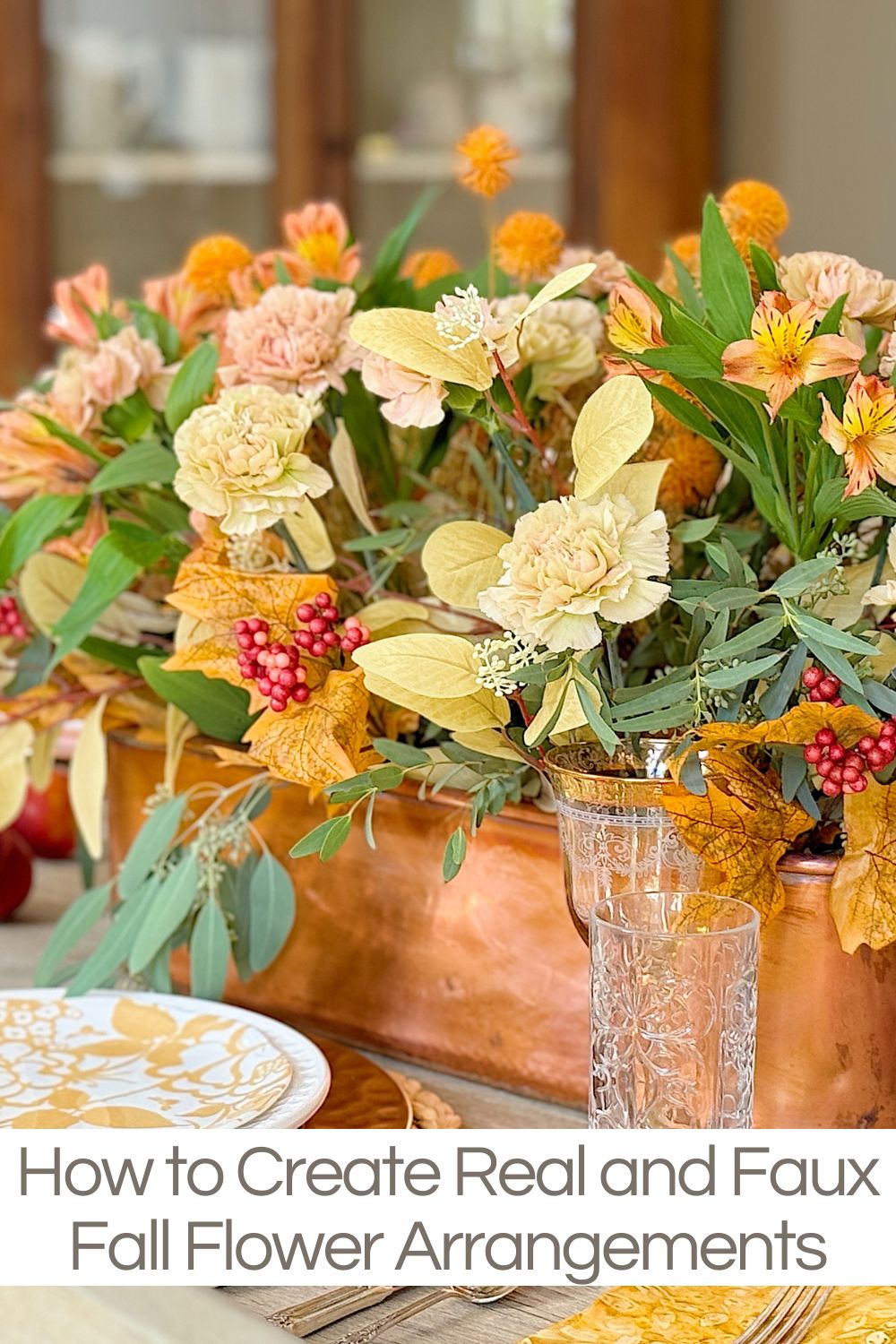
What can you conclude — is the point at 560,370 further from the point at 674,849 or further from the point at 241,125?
the point at 241,125

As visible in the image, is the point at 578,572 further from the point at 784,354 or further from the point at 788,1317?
the point at 788,1317

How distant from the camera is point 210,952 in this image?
76 centimetres

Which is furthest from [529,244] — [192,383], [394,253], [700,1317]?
[700,1317]

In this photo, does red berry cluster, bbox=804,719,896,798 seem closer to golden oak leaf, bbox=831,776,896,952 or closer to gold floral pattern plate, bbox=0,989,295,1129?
golden oak leaf, bbox=831,776,896,952

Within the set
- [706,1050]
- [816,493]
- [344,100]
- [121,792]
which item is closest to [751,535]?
[816,493]

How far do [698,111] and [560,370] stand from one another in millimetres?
2174

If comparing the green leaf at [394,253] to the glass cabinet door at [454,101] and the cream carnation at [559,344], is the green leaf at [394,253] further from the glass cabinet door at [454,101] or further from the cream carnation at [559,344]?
the glass cabinet door at [454,101]

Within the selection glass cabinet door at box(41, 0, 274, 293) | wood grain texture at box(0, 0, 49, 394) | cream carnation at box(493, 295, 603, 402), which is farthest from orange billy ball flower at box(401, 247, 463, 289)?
glass cabinet door at box(41, 0, 274, 293)

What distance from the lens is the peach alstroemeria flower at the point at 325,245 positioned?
0.84 m

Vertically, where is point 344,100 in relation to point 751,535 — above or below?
above

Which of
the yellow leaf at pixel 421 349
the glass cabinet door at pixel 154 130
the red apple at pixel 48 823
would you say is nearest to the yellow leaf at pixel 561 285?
the yellow leaf at pixel 421 349

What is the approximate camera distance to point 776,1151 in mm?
586

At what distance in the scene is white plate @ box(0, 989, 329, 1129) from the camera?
646 mm

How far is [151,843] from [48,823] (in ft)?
1.14
